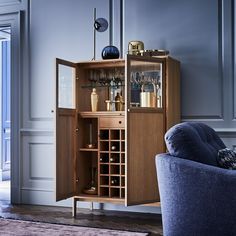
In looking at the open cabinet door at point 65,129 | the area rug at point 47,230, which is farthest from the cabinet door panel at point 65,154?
the area rug at point 47,230

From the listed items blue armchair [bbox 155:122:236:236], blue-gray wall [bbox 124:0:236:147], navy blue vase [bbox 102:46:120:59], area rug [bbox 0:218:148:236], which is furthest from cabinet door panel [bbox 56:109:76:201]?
blue armchair [bbox 155:122:236:236]

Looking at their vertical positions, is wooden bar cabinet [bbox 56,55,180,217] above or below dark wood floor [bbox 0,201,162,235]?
above

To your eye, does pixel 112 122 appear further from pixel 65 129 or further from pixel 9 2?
pixel 9 2

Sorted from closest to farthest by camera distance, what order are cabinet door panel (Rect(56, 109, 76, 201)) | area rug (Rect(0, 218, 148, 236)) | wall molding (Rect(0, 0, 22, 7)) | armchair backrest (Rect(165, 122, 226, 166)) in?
armchair backrest (Rect(165, 122, 226, 166)) < area rug (Rect(0, 218, 148, 236)) < cabinet door panel (Rect(56, 109, 76, 201)) < wall molding (Rect(0, 0, 22, 7))

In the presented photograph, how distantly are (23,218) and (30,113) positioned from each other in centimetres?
102

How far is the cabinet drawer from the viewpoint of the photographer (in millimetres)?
2982

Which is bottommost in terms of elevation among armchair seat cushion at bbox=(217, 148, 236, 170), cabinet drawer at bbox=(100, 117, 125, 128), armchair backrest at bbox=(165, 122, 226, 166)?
armchair seat cushion at bbox=(217, 148, 236, 170)

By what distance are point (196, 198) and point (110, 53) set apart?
1.70 m

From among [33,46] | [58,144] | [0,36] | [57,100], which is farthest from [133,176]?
[0,36]

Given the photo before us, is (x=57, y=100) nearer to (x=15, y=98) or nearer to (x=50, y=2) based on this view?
(x=15, y=98)

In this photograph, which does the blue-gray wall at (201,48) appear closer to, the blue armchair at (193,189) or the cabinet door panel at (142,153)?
the cabinet door panel at (142,153)

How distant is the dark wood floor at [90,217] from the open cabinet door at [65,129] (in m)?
0.20

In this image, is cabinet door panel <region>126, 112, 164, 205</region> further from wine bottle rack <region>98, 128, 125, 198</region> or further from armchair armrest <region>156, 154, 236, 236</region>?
armchair armrest <region>156, 154, 236, 236</region>

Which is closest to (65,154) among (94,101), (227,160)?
(94,101)
